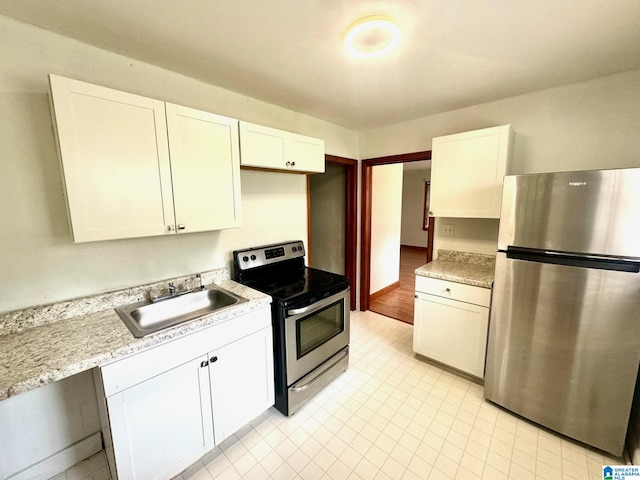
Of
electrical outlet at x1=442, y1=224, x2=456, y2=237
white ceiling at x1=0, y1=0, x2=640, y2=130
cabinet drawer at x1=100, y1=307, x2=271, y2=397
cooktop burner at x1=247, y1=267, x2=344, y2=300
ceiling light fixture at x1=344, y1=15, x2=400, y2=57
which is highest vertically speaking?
white ceiling at x1=0, y1=0, x2=640, y2=130

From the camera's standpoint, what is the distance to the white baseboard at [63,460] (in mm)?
1376

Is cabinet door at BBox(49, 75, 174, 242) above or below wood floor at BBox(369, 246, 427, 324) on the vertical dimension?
above

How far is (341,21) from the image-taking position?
4.14ft

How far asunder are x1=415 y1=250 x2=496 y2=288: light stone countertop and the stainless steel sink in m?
1.61

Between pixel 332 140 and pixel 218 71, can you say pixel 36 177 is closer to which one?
pixel 218 71

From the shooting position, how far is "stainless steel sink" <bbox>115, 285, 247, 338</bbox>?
5.06ft

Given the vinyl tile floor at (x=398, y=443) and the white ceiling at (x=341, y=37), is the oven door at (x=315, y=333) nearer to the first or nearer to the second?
the vinyl tile floor at (x=398, y=443)

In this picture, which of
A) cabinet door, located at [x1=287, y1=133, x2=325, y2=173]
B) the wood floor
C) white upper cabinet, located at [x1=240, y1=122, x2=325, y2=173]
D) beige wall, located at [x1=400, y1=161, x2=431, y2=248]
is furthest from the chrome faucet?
beige wall, located at [x1=400, y1=161, x2=431, y2=248]

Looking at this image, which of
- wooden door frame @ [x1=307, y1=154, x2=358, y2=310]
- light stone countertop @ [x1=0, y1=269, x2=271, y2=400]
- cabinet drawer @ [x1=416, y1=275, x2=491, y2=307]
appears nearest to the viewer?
light stone countertop @ [x1=0, y1=269, x2=271, y2=400]

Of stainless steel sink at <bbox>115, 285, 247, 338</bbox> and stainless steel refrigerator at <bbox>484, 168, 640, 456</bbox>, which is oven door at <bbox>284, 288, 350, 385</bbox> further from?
stainless steel refrigerator at <bbox>484, 168, 640, 456</bbox>

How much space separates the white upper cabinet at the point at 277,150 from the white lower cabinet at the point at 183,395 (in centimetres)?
107

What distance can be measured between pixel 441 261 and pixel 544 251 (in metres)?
1.09

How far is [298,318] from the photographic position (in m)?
1.76

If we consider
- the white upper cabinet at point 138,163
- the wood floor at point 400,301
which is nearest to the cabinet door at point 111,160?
the white upper cabinet at point 138,163
